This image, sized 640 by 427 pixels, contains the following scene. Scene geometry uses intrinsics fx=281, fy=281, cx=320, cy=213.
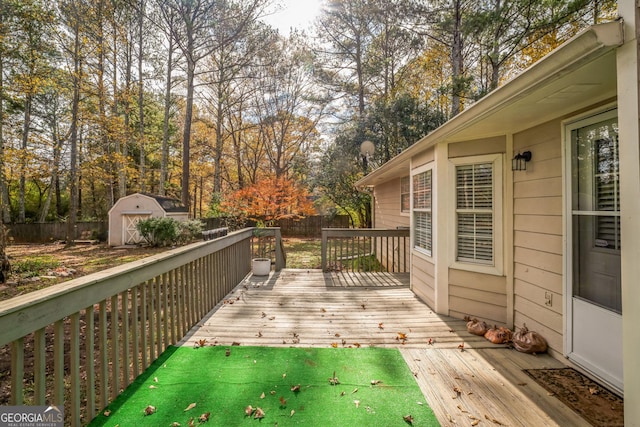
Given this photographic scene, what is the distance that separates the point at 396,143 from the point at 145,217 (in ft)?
36.0

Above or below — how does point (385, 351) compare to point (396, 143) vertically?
below

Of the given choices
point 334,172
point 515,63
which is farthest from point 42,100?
point 515,63

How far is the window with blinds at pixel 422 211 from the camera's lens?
4.07 m

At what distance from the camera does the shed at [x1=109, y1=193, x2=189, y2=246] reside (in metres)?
11.7

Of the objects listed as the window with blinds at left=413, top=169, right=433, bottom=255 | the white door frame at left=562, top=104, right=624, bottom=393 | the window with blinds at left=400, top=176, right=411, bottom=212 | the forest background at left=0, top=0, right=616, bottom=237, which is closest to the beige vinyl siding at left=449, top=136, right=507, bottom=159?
the window with blinds at left=413, top=169, right=433, bottom=255

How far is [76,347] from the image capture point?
5.77 feet

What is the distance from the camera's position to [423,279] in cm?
424

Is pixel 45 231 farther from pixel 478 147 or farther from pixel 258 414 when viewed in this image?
pixel 478 147

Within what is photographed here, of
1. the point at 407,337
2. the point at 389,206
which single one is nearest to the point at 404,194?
the point at 389,206

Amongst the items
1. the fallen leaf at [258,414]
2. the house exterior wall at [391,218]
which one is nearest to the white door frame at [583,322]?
the fallen leaf at [258,414]

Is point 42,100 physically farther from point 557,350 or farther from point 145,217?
point 557,350

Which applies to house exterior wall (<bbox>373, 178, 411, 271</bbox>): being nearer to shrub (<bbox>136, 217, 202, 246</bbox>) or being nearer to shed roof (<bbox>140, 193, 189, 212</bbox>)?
shrub (<bbox>136, 217, 202, 246</bbox>)

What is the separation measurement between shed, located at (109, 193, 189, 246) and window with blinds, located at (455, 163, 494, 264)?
11436 mm
